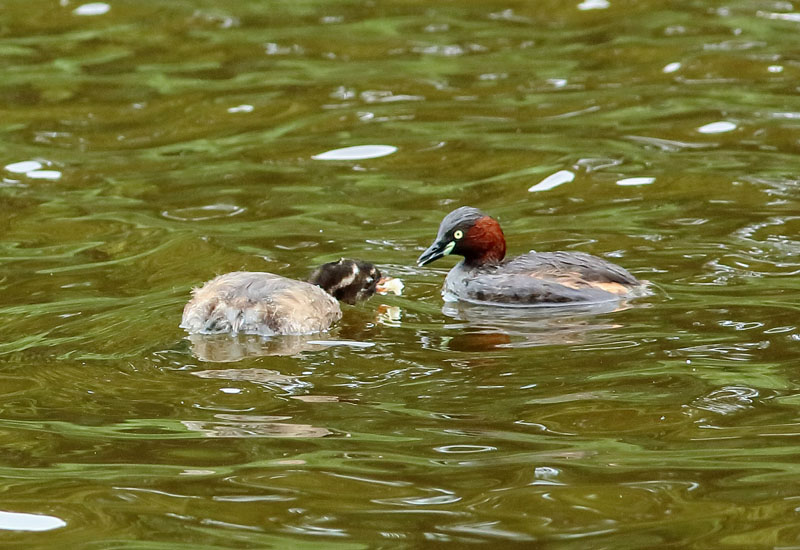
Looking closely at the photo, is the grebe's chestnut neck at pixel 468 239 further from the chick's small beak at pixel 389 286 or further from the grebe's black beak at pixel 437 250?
the chick's small beak at pixel 389 286

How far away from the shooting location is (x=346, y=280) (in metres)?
8.26

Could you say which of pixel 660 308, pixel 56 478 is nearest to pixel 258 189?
pixel 660 308

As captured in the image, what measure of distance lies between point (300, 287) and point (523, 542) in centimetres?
312

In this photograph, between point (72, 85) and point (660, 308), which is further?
point (72, 85)

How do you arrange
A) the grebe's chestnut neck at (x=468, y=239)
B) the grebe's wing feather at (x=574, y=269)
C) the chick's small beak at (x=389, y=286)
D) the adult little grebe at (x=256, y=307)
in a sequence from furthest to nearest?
1. the grebe's chestnut neck at (x=468, y=239)
2. the chick's small beak at (x=389, y=286)
3. the grebe's wing feather at (x=574, y=269)
4. the adult little grebe at (x=256, y=307)

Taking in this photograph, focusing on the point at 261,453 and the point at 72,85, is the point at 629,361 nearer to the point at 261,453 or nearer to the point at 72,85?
the point at 261,453

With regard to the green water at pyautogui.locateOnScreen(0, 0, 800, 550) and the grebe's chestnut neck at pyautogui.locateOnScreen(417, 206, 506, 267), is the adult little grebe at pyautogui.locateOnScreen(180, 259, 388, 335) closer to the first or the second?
the green water at pyautogui.locateOnScreen(0, 0, 800, 550)

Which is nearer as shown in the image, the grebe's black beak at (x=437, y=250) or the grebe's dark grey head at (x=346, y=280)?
the grebe's dark grey head at (x=346, y=280)

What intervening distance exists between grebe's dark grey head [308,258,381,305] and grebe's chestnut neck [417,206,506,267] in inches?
19.8

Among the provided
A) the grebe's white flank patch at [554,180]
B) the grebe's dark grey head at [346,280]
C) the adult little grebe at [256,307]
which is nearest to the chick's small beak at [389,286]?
the grebe's dark grey head at [346,280]

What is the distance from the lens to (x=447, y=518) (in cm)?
510

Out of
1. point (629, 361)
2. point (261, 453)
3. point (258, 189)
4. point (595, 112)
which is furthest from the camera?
point (595, 112)

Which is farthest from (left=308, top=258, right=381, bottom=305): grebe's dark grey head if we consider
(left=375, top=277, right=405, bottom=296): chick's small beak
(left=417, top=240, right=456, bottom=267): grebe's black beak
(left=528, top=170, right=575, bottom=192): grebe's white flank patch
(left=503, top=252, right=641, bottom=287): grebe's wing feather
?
(left=528, top=170, right=575, bottom=192): grebe's white flank patch

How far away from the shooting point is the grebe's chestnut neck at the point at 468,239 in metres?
8.70
